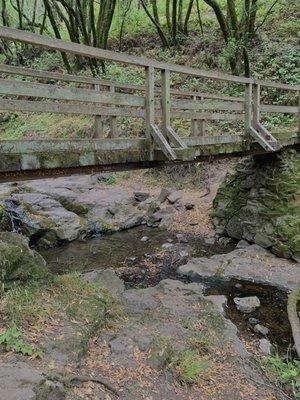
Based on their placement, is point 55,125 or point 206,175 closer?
point 206,175

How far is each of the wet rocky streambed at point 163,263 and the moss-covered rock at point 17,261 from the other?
3077mm

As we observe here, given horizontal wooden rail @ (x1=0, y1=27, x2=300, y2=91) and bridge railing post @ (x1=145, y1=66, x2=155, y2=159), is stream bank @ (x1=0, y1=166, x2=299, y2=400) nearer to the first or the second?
bridge railing post @ (x1=145, y1=66, x2=155, y2=159)

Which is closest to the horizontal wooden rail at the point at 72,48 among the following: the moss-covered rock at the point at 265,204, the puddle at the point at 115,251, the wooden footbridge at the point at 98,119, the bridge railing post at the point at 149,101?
the wooden footbridge at the point at 98,119

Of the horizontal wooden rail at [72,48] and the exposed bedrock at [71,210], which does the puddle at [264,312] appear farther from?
the exposed bedrock at [71,210]

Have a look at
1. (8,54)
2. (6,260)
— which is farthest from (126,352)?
(8,54)

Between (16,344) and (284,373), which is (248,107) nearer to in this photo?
(284,373)

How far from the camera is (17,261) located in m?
5.91

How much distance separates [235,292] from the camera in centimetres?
845

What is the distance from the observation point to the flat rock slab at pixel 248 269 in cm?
895

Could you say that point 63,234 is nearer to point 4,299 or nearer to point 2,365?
point 4,299

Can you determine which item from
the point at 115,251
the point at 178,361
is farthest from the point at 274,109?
the point at 178,361

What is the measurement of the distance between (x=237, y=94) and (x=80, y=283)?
11978 millimetres

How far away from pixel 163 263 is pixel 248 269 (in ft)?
7.02

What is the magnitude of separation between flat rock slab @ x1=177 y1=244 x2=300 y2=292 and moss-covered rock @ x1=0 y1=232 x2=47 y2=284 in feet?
13.6
